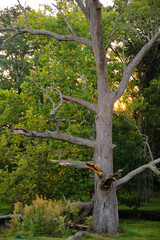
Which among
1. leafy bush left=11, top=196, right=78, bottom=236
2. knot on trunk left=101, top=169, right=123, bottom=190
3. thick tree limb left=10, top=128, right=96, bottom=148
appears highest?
thick tree limb left=10, top=128, right=96, bottom=148

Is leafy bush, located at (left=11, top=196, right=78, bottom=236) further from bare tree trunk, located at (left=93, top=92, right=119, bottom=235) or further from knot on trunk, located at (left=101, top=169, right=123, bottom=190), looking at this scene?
knot on trunk, located at (left=101, top=169, right=123, bottom=190)

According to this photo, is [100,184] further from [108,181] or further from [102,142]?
[102,142]

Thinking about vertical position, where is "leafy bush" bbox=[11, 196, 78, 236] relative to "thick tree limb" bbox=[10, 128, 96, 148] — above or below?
below

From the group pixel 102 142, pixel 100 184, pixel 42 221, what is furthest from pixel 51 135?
pixel 42 221

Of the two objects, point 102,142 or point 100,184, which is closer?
point 100,184

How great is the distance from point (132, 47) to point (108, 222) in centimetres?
1618

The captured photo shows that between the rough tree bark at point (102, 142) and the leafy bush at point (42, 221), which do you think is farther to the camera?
the rough tree bark at point (102, 142)

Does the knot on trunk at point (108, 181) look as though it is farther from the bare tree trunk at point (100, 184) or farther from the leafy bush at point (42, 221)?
the leafy bush at point (42, 221)

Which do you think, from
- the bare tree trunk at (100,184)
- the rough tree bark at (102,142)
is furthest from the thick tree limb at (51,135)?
the bare tree trunk at (100,184)

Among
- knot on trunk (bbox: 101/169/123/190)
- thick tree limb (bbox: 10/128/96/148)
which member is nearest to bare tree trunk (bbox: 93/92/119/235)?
knot on trunk (bbox: 101/169/123/190)

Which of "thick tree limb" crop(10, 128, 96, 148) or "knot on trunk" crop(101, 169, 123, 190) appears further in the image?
"knot on trunk" crop(101, 169, 123, 190)

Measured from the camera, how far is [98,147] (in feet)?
36.1

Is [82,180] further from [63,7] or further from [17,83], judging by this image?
[17,83]

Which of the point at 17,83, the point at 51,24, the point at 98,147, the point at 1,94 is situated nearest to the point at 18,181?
the point at 98,147
